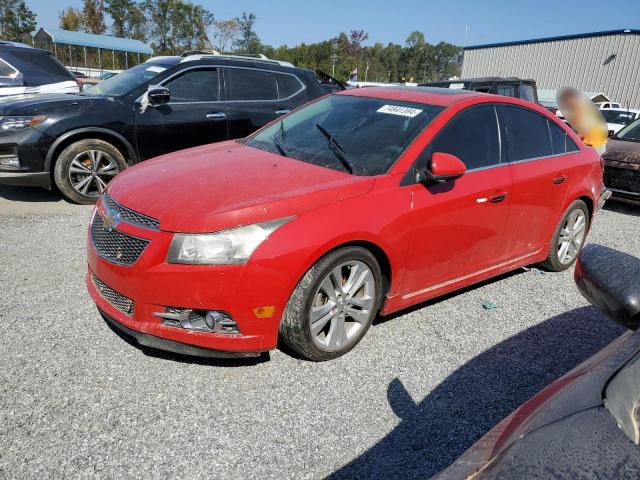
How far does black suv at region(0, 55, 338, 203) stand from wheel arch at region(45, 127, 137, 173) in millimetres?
11

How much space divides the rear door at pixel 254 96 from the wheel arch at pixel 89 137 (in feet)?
4.39

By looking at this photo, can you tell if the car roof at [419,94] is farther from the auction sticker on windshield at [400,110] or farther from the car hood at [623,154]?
the car hood at [623,154]

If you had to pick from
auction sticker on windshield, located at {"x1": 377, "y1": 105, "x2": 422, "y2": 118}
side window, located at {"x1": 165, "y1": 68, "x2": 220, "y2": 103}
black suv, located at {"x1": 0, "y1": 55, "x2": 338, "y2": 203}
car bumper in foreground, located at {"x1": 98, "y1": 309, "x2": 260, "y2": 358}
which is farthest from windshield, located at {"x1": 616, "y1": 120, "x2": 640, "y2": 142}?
car bumper in foreground, located at {"x1": 98, "y1": 309, "x2": 260, "y2": 358}

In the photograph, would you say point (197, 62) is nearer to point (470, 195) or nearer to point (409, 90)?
point (409, 90)

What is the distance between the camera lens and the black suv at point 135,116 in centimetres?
577

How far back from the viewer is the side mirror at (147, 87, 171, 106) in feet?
20.0

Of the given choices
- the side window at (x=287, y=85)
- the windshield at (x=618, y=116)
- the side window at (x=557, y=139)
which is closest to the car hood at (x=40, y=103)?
the side window at (x=287, y=85)

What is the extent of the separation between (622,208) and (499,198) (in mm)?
6131

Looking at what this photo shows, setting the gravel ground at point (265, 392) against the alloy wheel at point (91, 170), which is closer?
the gravel ground at point (265, 392)

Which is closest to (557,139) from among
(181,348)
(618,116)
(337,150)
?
(337,150)

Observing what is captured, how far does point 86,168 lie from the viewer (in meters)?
6.11

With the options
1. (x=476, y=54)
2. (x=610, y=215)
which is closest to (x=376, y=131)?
(x=610, y=215)

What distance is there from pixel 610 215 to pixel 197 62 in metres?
6.52

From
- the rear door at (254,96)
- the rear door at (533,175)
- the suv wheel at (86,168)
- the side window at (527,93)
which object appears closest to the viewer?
the rear door at (533,175)
